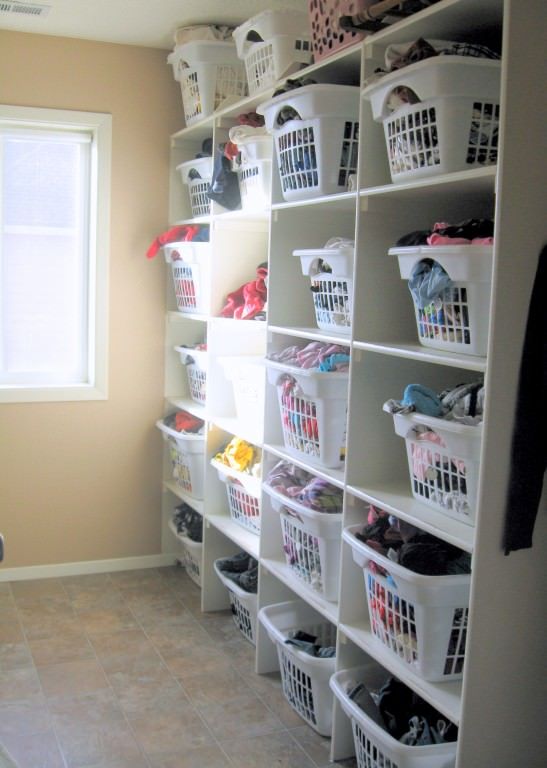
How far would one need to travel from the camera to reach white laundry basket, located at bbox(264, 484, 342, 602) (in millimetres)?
2707

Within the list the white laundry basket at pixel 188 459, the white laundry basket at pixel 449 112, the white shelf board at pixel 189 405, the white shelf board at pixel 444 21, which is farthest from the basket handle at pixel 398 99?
the white laundry basket at pixel 188 459

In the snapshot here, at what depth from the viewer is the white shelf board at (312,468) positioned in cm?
264

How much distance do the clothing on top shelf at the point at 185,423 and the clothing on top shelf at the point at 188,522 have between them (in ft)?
1.36

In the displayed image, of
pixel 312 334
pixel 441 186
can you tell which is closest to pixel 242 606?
pixel 312 334

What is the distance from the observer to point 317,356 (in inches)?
111

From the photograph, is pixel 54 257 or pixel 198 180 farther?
pixel 54 257

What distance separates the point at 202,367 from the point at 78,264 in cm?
82

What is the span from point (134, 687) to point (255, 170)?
1944 mm

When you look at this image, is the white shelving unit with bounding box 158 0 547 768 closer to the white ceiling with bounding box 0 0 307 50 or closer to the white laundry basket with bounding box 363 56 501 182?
the white laundry basket with bounding box 363 56 501 182

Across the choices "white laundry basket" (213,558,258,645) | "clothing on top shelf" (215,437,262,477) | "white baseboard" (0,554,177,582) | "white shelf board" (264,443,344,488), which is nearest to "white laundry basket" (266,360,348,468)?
"white shelf board" (264,443,344,488)

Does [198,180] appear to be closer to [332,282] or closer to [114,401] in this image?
[114,401]

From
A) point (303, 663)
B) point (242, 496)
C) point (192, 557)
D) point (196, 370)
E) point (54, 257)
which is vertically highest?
point (54, 257)

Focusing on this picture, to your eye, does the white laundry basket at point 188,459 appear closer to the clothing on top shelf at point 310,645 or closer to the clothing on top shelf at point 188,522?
the clothing on top shelf at point 188,522

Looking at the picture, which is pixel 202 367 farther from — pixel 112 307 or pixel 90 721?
pixel 90 721
